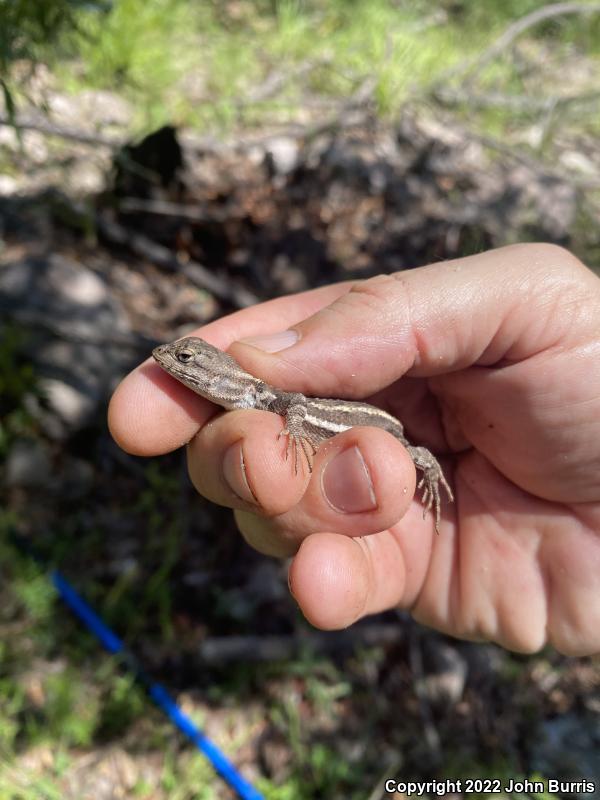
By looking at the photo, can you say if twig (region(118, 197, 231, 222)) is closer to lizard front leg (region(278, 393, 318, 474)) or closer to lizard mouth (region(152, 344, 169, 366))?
lizard mouth (region(152, 344, 169, 366))

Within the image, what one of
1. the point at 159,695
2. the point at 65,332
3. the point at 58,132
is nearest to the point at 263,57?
the point at 58,132

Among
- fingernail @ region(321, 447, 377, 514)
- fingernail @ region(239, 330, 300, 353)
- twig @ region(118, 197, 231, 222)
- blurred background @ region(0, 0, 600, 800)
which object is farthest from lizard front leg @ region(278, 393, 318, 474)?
twig @ region(118, 197, 231, 222)

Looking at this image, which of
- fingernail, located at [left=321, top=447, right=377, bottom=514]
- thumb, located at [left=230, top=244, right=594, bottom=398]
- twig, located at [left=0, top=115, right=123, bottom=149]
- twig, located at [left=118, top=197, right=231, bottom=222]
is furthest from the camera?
twig, located at [left=118, top=197, right=231, bottom=222]

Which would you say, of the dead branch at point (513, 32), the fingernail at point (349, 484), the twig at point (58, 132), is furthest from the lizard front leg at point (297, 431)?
the dead branch at point (513, 32)

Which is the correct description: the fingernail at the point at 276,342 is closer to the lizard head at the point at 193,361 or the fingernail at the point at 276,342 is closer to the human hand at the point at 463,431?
the human hand at the point at 463,431

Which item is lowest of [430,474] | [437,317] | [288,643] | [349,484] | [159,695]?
[288,643]

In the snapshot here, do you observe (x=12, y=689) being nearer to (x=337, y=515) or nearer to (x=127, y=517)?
(x=127, y=517)

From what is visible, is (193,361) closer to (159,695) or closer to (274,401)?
(274,401)
